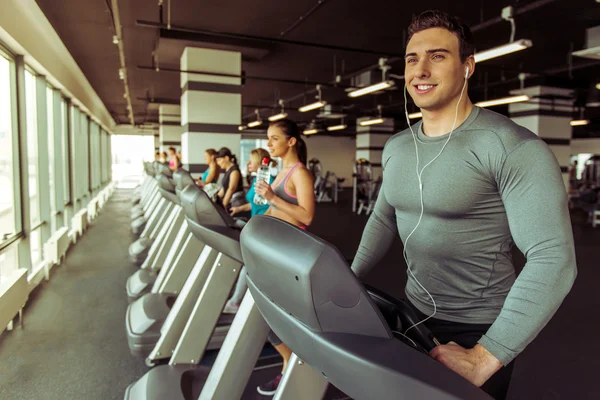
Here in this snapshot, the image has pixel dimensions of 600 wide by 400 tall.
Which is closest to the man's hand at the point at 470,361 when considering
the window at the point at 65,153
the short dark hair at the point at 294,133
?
the short dark hair at the point at 294,133

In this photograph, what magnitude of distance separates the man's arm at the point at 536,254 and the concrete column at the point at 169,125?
590 inches

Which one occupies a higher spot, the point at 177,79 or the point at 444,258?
the point at 177,79

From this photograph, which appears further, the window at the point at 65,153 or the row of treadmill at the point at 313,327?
the window at the point at 65,153

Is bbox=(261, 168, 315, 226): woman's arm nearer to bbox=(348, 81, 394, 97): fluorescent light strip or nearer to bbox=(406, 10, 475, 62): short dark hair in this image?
bbox=(406, 10, 475, 62): short dark hair

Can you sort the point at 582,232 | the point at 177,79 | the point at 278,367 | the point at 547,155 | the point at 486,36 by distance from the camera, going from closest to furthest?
the point at 547,155, the point at 278,367, the point at 486,36, the point at 582,232, the point at 177,79

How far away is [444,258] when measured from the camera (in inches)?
42.7

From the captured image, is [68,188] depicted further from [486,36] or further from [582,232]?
[582,232]

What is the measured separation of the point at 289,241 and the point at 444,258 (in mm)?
535

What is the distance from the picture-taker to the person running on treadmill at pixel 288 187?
2.22 metres

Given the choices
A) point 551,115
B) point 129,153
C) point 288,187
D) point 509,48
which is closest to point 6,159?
point 288,187

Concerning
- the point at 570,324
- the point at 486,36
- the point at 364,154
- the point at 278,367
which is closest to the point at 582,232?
the point at 486,36

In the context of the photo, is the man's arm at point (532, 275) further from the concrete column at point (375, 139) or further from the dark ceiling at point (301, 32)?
the concrete column at point (375, 139)

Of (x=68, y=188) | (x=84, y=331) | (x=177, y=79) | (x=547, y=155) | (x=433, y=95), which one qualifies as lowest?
(x=84, y=331)

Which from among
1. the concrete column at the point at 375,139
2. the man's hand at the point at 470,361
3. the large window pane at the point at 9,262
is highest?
the concrete column at the point at 375,139
